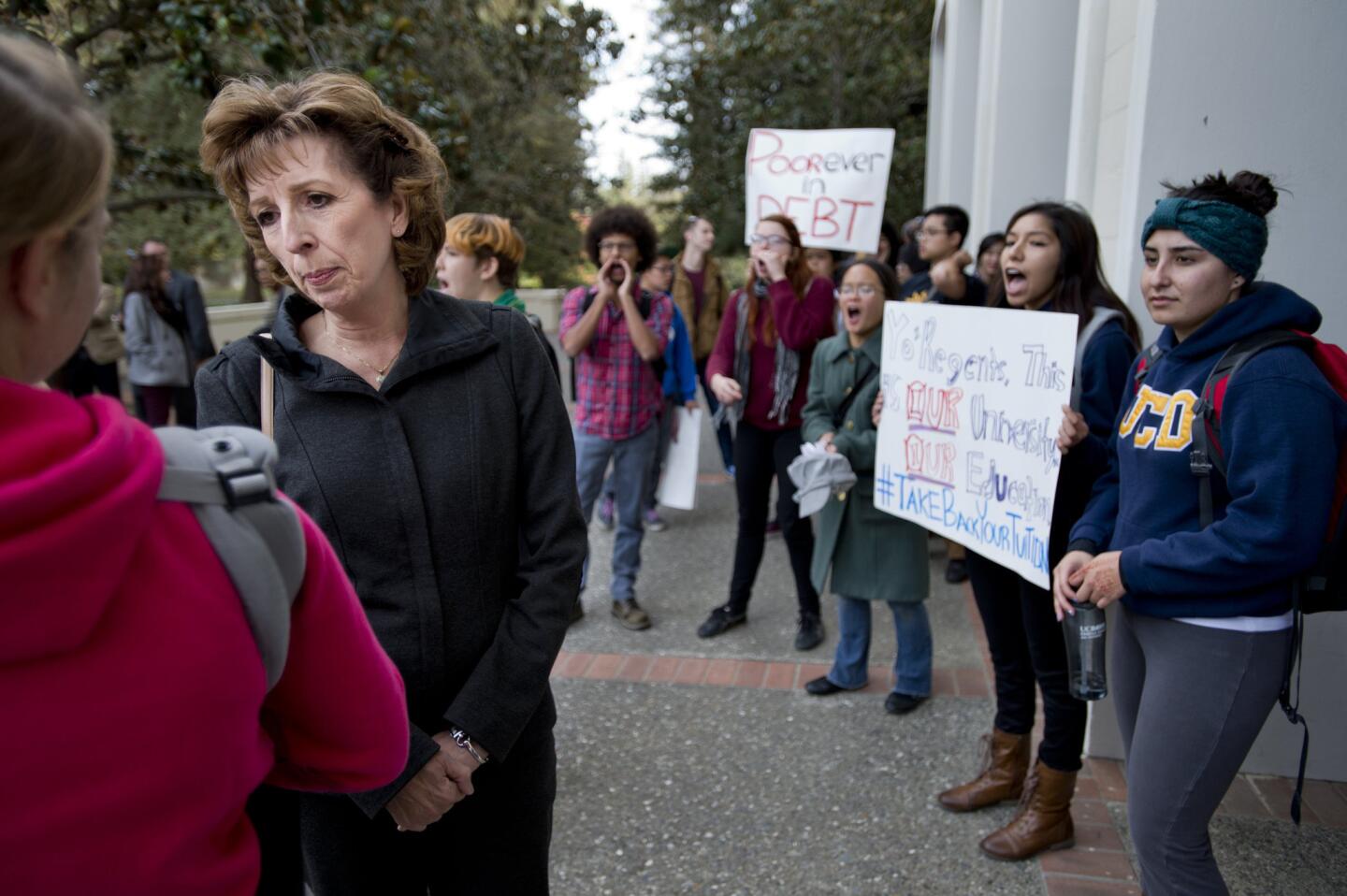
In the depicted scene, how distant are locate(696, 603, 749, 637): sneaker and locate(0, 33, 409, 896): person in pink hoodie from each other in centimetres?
392

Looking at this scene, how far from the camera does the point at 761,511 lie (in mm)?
4793

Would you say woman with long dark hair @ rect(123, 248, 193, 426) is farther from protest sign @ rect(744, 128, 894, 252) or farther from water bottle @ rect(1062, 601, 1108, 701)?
water bottle @ rect(1062, 601, 1108, 701)

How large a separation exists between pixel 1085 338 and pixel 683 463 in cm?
302

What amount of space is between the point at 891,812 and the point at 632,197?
32975 millimetres

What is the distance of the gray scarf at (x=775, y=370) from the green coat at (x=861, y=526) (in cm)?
46

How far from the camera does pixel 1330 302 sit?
2.96 meters

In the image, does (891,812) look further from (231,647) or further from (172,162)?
(172,162)

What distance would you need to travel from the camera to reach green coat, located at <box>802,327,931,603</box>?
12.6ft

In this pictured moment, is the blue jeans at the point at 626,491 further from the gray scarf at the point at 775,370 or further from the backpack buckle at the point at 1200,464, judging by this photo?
the backpack buckle at the point at 1200,464

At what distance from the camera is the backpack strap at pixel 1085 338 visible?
2729mm

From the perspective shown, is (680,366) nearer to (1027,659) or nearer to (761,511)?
(761,511)

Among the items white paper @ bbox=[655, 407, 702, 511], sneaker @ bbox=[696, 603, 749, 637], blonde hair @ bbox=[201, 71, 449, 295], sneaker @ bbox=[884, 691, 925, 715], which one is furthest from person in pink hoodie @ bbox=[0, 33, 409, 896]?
white paper @ bbox=[655, 407, 702, 511]

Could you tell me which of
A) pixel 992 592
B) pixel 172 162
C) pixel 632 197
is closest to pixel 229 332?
pixel 172 162

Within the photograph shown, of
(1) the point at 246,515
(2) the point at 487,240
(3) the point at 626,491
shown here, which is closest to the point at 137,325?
(3) the point at 626,491
